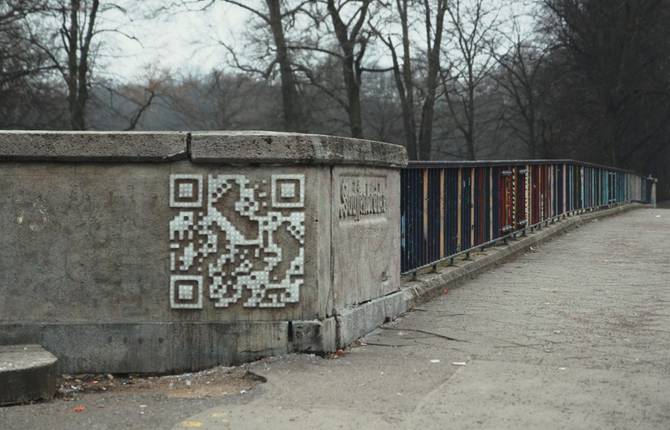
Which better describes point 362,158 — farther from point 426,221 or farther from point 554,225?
point 554,225

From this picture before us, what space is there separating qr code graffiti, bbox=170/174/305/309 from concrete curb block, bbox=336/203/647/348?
0.67 meters

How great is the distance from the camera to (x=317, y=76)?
38688 mm

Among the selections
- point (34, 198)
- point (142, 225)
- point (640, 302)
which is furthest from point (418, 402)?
point (640, 302)

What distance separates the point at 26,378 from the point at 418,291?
179 inches

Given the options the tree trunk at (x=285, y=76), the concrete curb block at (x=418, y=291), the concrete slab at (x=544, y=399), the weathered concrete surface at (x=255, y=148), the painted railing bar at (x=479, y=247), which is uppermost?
the tree trunk at (x=285, y=76)

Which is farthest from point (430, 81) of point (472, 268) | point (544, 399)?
point (544, 399)

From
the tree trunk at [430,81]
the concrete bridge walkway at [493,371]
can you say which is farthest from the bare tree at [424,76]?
the concrete bridge walkway at [493,371]

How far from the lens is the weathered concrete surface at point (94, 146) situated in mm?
6578

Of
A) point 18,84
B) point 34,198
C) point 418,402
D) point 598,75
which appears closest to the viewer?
point 418,402

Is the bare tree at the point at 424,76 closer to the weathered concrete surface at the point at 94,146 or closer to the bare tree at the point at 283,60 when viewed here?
the bare tree at the point at 283,60

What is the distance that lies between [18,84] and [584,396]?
99.0 ft

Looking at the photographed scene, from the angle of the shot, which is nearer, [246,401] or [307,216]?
[246,401]

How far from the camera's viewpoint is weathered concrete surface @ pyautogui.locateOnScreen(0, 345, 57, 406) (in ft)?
18.4

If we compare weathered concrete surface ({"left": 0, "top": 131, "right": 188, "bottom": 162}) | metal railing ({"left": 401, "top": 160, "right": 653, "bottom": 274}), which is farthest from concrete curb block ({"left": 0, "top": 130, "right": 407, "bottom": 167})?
metal railing ({"left": 401, "top": 160, "right": 653, "bottom": 274})
